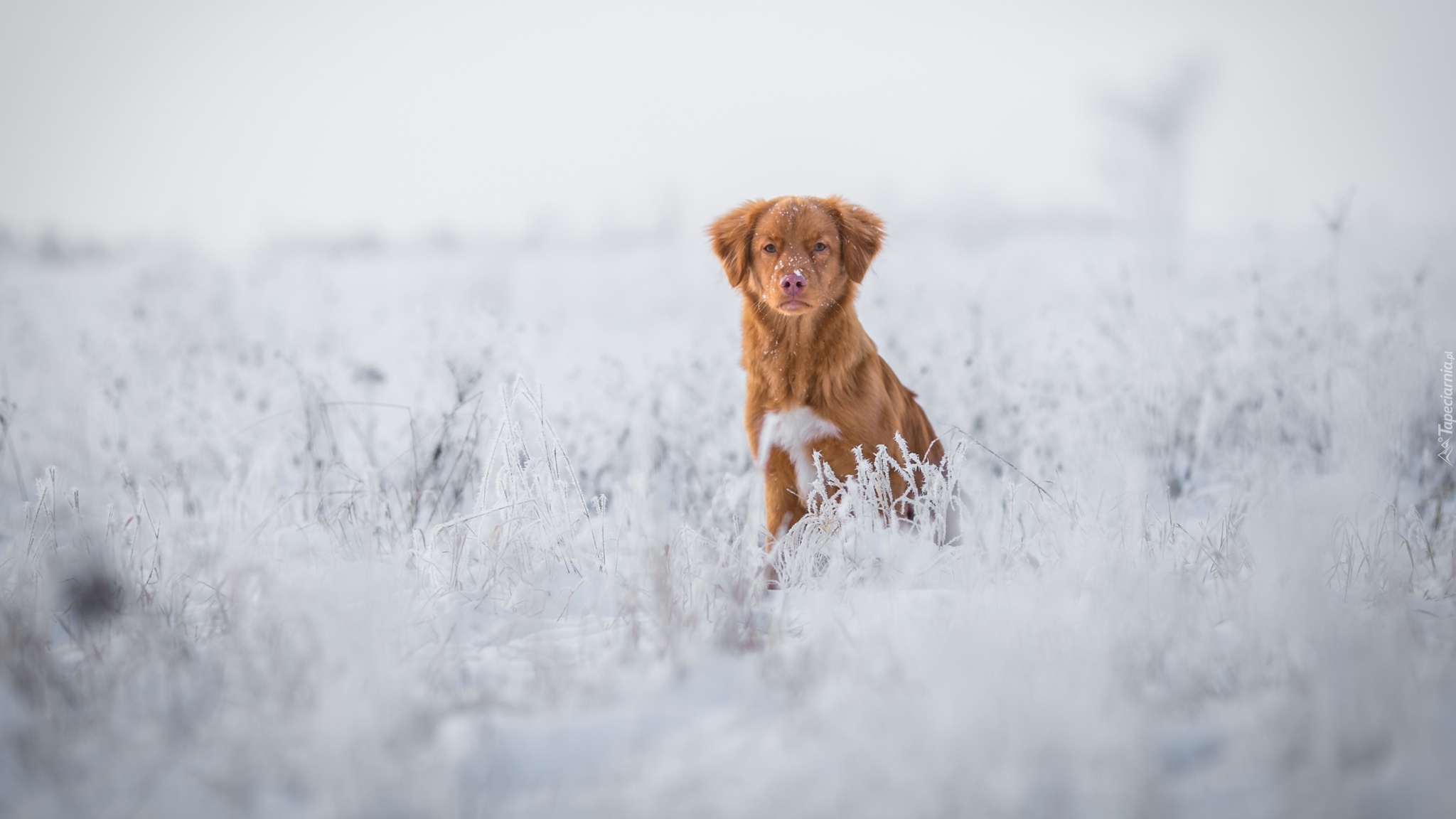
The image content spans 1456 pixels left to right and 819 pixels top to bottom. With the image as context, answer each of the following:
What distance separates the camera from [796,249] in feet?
9.41

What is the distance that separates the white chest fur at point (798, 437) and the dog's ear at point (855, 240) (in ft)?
2.04

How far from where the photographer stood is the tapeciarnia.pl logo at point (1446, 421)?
3281 millimetres

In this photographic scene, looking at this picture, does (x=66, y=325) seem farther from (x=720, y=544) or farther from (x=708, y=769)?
(x=708, y=769)

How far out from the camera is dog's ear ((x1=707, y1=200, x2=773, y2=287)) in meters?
3.04

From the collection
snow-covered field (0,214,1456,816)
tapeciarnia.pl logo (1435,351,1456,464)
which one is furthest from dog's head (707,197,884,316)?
tapeciarnia.pl logo (1435,351,1456,464)

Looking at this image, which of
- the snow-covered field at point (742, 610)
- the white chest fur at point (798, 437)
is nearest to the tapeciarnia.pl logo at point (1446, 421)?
the snow-covered field at point (742, 610)

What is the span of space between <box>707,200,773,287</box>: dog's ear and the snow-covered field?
2.65 ft

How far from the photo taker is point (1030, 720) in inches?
46.8

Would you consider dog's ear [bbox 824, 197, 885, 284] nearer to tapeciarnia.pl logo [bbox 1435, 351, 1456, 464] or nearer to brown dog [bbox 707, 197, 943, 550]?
brown dog [bbox 707, 197, 943, 550]

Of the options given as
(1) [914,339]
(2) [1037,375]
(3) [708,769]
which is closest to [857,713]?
(3) [708,769]

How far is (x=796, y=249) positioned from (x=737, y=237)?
0.31 meters

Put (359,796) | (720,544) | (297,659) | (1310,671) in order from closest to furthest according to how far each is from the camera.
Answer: (359,796), (1310,671), (297,659), (720,544)

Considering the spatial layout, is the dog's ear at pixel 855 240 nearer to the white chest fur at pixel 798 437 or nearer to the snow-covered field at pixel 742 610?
A: the white chest fur at pixel 798 437

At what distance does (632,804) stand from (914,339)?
4461 mm
